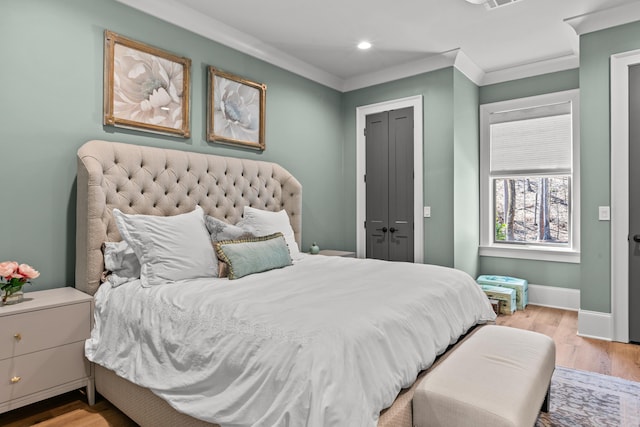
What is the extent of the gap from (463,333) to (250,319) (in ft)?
4.26

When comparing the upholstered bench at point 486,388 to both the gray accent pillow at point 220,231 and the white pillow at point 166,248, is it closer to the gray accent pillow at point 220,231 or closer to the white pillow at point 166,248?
the white pillow at point 166,248

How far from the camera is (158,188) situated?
2.90 m

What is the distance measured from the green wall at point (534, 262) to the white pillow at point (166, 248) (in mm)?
3647

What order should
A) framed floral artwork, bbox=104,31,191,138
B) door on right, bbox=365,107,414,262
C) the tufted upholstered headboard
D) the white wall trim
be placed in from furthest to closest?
1. door on right, bbox=365,107,414,262
2. the white wall trim
3. framed floral artwork, bbox=104,31,191,138
4. the tufted upholstered headboard

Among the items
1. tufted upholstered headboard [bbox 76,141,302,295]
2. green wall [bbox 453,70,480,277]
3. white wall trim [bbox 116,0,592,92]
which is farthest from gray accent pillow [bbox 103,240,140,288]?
green wall [bbox 453,70,480,277]

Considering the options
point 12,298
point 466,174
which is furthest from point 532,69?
point 12,298

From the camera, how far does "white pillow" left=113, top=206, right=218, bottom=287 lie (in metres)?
2.34

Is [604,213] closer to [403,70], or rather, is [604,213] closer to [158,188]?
[403,70]

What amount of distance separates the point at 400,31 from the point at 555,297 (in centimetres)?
337

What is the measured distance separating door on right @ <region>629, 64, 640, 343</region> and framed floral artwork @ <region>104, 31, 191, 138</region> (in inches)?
145

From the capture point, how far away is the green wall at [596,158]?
332 centimetres

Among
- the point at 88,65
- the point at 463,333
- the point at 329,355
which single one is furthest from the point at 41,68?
the point at 463,333

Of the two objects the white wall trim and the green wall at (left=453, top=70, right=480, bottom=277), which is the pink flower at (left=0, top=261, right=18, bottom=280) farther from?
the green wall at (left=453, top=70, right=480, bottom=277)

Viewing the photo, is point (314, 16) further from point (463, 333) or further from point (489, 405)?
point (489, 405)
